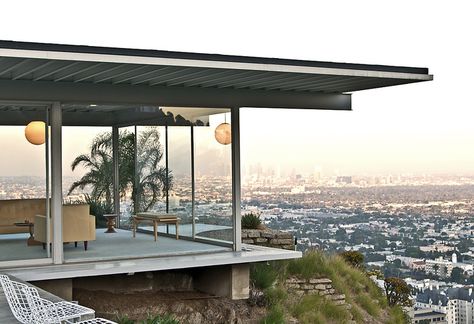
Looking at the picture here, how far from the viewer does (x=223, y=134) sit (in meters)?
12.6

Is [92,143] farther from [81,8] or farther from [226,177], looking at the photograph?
[81,8]

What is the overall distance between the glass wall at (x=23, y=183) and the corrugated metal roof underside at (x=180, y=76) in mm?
645

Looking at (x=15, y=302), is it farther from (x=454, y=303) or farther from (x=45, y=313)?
(x=454, y=303)

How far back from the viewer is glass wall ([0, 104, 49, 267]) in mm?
11094

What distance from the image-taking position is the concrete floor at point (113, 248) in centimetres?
1109

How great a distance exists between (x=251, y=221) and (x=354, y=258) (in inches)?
101

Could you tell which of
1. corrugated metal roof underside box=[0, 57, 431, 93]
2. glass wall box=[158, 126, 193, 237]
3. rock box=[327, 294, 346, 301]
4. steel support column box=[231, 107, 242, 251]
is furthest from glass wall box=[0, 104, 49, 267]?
rock box=[327, 294, 346, 301]

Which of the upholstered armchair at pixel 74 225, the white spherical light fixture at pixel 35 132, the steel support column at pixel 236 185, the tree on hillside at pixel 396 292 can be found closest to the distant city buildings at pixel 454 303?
the tree on hillside at pixel 396 292

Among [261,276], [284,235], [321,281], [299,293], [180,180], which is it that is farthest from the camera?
[284,235]

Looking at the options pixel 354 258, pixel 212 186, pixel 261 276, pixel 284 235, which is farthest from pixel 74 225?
pixel 354 258

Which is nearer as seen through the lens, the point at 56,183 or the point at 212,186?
the point at 56,183

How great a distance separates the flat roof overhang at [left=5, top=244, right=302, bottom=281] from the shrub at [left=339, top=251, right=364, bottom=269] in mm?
4252

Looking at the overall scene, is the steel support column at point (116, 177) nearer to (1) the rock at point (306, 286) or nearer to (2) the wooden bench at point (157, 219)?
(2) the wooden bench at point (157, 219)

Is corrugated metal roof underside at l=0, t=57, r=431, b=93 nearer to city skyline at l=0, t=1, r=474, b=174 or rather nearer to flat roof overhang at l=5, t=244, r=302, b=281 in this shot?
city skyline at l=0, t=1, r=474, b=174
